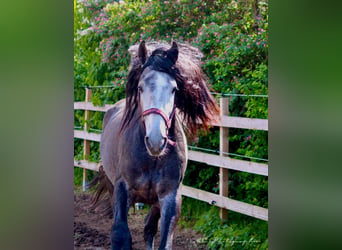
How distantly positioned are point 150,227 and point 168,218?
214 mm

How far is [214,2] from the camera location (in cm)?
313

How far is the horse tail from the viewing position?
10.6 feet

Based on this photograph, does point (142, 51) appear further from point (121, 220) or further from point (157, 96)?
point (121, 220)

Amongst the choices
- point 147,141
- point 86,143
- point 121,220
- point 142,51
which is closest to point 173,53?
point 142,51

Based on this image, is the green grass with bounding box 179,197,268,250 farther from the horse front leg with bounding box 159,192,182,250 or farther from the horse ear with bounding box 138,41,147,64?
the horse ear with bounding box 138,41,147,64

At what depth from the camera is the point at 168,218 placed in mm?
2953

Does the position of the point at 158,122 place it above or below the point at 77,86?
below

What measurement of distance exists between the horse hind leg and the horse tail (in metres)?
0.28

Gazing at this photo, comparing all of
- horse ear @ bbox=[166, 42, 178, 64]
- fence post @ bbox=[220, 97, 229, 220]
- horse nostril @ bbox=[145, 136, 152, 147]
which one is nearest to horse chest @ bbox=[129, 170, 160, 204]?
horse nostril @ bbox=[145, 136, 152, 147]

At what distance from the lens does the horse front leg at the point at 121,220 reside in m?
3.00

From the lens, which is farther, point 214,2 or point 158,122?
point 214,2
